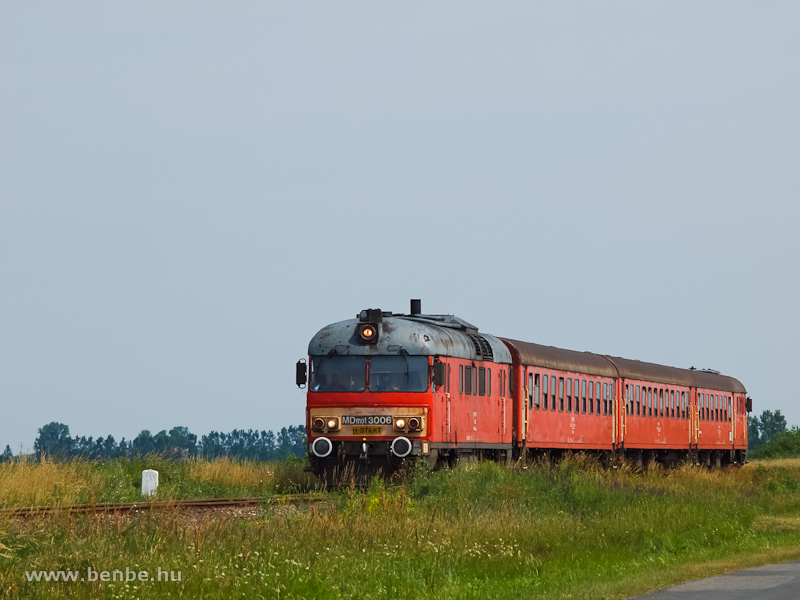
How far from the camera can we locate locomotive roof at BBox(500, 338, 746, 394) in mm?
30050

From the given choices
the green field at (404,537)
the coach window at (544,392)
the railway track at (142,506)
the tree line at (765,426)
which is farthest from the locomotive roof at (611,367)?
the tree line at (765,426)

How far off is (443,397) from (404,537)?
8511 mm

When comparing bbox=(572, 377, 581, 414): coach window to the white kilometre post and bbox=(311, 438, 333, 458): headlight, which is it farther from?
the white kilometre post

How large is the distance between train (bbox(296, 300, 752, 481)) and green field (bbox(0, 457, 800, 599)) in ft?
3.89

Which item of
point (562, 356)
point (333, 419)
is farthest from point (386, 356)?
point (562, 356)

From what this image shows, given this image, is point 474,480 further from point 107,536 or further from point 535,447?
point 107,536

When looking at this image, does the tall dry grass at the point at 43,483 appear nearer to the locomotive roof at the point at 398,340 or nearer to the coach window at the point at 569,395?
the locomotive roof at the point at 398,340

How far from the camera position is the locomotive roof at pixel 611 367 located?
98.6ft

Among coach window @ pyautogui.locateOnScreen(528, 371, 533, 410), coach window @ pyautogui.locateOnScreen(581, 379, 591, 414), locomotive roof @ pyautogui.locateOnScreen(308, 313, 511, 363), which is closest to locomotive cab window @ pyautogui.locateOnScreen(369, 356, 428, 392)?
locomotive roof @ pyautogui.locateOnScreen(308, 313, 511, 363)

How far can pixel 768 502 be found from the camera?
25.9 meters

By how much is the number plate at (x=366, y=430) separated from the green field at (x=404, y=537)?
4.21 ft

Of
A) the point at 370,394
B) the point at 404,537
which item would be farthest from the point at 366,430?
the point at 404,537

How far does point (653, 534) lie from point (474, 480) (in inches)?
172

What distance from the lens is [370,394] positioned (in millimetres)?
23969
